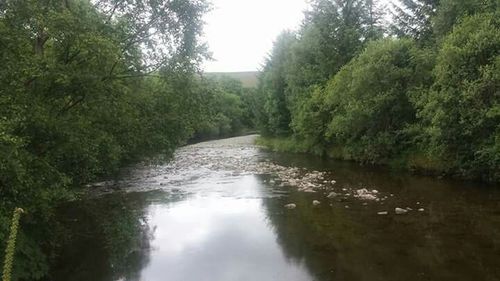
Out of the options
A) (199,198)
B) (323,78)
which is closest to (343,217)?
(199,198)

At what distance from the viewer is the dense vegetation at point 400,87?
76.3 ft

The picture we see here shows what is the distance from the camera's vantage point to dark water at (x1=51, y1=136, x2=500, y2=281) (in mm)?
11922

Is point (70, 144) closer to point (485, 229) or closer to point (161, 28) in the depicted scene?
point (161, 28)

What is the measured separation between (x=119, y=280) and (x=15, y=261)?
246 cm

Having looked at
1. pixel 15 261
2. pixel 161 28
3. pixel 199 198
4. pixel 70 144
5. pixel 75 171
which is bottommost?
pixel 199 198

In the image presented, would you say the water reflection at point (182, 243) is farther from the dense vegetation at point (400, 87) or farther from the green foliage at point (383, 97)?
the green foliage at point (383, 97)

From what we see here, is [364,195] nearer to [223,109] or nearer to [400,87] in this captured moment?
[223,109]

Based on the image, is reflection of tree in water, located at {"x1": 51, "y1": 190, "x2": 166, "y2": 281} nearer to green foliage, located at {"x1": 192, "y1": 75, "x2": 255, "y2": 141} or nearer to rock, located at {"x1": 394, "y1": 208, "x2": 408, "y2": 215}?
green foliage, located at {"x1": 192, "y1": 75, "x2": 255, "y2": 141}

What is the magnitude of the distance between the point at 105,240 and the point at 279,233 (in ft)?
18.5

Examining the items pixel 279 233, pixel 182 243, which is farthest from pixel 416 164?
pixel 182 243

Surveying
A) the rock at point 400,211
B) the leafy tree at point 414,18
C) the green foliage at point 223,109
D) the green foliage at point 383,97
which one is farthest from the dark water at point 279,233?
the leafy tree at point 414,18

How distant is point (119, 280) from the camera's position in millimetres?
11578

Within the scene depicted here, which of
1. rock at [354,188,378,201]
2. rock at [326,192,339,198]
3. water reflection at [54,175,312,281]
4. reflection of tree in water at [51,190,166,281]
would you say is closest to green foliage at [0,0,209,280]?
reflection of tree in water at [51,190,166,281]

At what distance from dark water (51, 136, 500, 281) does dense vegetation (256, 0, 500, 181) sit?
118 inches
